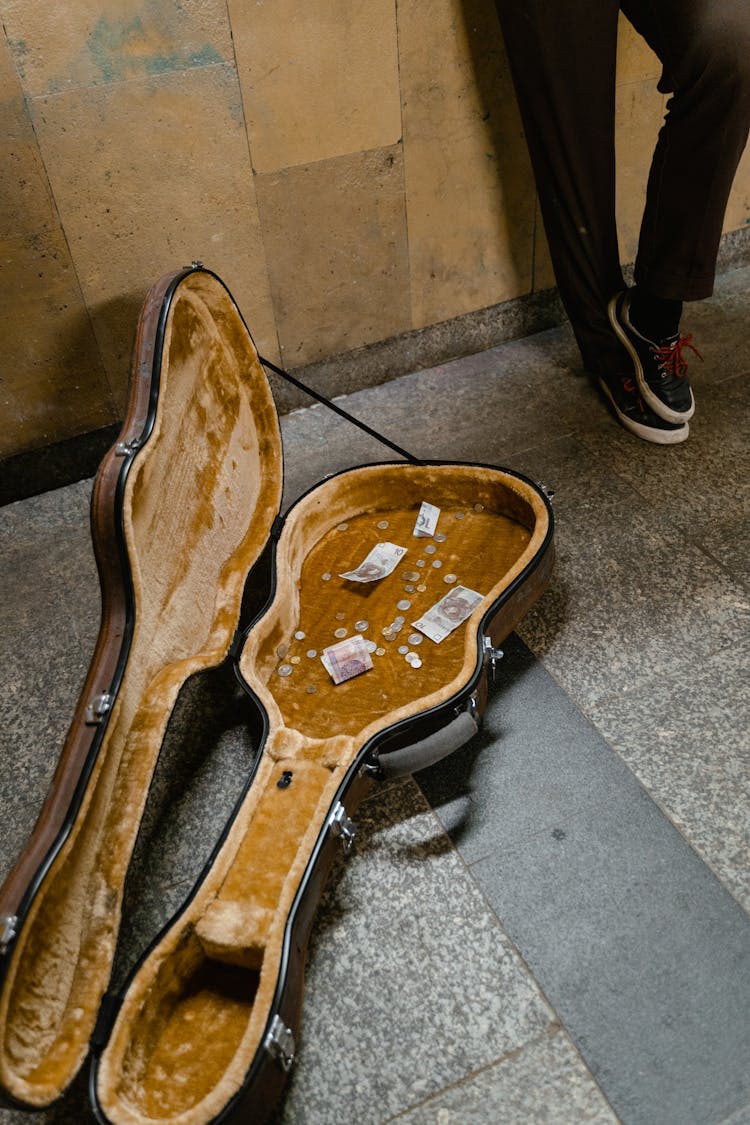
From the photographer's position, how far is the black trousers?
6.61ft

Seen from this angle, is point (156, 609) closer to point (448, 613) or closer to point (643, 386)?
point (448, 613)

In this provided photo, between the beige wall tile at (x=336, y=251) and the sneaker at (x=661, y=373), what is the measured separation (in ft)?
2.46

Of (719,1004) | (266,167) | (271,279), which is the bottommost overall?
(719,1004)

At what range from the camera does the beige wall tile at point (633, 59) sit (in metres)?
2.54

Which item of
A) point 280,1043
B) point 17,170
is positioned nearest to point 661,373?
point 17,170

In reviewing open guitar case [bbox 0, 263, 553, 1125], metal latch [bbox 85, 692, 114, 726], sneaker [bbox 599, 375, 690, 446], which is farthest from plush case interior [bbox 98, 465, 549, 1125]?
sneaker [bbox 599, 375, 690, 446]

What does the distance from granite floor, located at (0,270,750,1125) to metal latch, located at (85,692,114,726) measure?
0.45 m

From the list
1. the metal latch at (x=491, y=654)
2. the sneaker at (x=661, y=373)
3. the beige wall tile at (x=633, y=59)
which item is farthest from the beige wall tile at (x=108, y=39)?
the metal latch at (x=491, y=654)

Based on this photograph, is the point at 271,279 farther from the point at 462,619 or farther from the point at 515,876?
the point at 515,876

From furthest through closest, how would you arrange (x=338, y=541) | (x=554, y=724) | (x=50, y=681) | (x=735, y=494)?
(x=735, y=494), (x=338, y=541), (x=50, y=681), (x=554, y=724)

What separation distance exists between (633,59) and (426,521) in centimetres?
166

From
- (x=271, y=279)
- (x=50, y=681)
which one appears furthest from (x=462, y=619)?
(x=271, y=279)

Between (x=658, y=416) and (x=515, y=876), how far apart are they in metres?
1.51

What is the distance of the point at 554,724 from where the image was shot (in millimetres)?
1796
